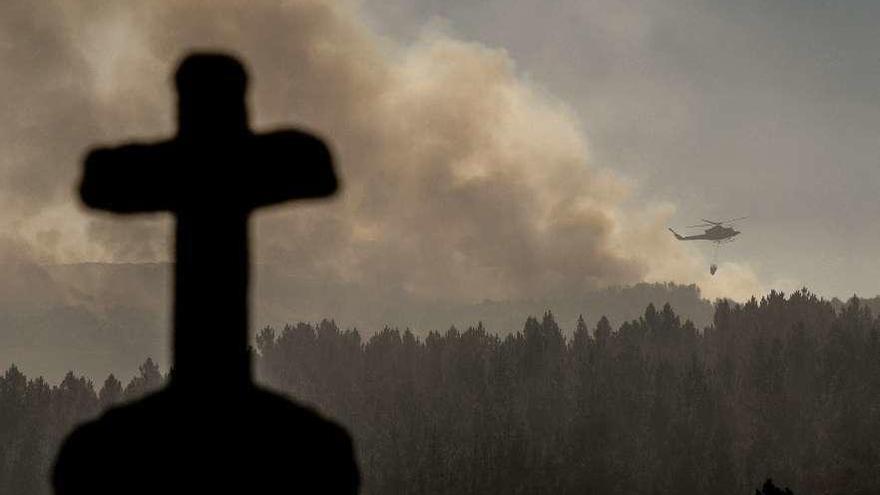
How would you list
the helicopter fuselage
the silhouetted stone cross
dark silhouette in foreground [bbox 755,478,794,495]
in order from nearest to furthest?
the silhouetted stone cross, dark silhouette in foreground [bbox 755,478,794,495], the helicopter fuselage

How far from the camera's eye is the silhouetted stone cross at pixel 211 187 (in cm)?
385

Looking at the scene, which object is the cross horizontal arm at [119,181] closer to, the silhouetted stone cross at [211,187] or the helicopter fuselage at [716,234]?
the silhouetted stone cross at [211,187]

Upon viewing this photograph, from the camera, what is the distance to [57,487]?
385cm

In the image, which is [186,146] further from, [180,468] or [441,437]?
[441,437]

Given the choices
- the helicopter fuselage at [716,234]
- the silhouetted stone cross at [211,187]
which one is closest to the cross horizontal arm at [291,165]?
the silhouetted stone cross at [211,187]

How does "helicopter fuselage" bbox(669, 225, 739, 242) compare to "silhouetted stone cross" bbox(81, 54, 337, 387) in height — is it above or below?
above

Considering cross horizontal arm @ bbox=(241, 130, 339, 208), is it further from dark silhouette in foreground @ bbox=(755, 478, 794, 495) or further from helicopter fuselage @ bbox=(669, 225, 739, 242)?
helicopter fuselage @ bbox=(669, 225, 739, 242)

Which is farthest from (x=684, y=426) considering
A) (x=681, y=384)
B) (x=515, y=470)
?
(x=515, y=470)

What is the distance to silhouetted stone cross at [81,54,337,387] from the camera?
12.6 feet

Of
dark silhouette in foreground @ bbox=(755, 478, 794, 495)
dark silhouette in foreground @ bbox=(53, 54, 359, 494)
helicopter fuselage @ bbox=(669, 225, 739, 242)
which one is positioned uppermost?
helicopter fuselage @ bbox=(669, 225, 739, 242)

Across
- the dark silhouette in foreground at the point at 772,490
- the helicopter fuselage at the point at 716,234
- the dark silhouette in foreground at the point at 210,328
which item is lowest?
the dark silhouette in foreground at the point at 772,490

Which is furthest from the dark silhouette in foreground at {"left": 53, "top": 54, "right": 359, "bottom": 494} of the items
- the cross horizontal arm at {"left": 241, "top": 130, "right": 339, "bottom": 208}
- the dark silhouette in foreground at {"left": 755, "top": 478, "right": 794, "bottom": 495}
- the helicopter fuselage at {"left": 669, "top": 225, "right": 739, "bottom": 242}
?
the helicopter fuselage at {"left": 669, "top": 225, "right": 739, "bottom": 242}

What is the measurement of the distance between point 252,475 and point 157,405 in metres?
0.45

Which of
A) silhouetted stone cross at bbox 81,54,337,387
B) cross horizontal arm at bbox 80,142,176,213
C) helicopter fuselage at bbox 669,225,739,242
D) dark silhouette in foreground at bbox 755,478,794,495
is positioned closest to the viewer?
silhouetted stone cross at bbox 81,54,337,387
